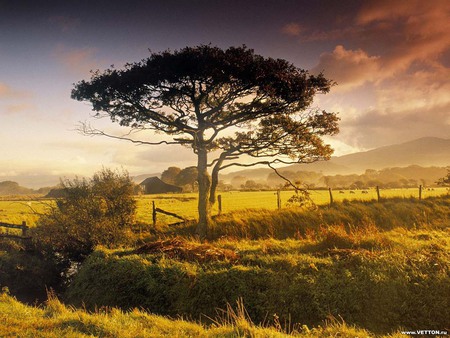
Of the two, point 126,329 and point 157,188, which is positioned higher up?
point 157,188

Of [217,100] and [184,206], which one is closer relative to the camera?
[217,100]

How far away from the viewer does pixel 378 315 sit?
7.55 meters

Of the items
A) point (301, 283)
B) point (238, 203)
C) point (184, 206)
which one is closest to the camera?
point (301, 283)

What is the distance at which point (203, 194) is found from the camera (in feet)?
58.7

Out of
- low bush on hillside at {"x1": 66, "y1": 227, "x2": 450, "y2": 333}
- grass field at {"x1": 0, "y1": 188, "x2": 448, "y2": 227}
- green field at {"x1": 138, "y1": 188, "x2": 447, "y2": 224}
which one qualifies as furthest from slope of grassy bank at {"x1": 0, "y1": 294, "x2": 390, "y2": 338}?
green field at {"x1": 138, "y1": 188, "x2": 447, "y2": 224}

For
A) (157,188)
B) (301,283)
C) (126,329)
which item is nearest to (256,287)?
(301,283)

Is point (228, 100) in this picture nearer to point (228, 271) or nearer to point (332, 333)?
point (228, 271)

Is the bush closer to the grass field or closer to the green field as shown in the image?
the grass field

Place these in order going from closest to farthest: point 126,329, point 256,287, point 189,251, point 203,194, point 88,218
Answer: point 126,329, point 256,287, point 189,251, point 88,218, point 203,194

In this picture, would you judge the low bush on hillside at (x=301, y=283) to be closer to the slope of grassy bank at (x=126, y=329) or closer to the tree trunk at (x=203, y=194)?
the slope of grassy bank at (x=126, y=329)

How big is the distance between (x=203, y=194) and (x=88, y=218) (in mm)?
6253

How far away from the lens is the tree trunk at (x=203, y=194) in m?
17.8

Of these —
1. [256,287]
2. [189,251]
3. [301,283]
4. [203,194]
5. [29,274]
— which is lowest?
[29,274]

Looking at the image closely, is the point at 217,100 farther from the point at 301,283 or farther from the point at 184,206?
the point at 184,206
